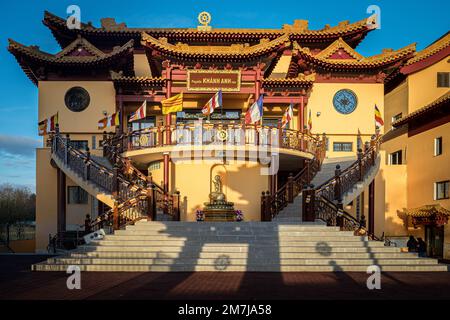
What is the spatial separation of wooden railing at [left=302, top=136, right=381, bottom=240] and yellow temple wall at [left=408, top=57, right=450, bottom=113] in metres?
6.21

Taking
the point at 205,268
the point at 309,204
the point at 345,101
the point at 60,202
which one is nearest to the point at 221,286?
the point at 205,268

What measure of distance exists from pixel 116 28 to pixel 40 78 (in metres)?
5.73

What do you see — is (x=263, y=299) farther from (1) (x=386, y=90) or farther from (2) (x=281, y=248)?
(1) (x=386, y=90)

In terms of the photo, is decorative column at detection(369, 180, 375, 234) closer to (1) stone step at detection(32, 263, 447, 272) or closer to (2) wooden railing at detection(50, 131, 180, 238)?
(1) stone step at detection(32, 263, 447, 272)

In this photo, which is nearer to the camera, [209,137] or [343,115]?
[209,137]

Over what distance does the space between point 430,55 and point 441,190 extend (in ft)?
25.7

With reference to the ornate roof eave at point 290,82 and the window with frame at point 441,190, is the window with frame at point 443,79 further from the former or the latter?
the ornate roof eave at point 290,82

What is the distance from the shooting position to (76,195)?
24.6 metres

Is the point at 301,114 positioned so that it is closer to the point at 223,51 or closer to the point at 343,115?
the point at 343,115

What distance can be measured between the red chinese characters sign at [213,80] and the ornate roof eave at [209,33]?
4403 millimetres

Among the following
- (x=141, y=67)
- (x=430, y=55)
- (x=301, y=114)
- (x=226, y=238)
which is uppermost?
(x=430, y=55)

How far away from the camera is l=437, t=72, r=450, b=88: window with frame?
26456mm

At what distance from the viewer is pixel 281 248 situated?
592 inches

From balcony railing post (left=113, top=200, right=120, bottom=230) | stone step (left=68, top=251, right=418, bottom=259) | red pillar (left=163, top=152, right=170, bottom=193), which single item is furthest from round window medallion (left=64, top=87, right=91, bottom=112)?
stone step (left=68, top=251, right=418, bottom=259)
